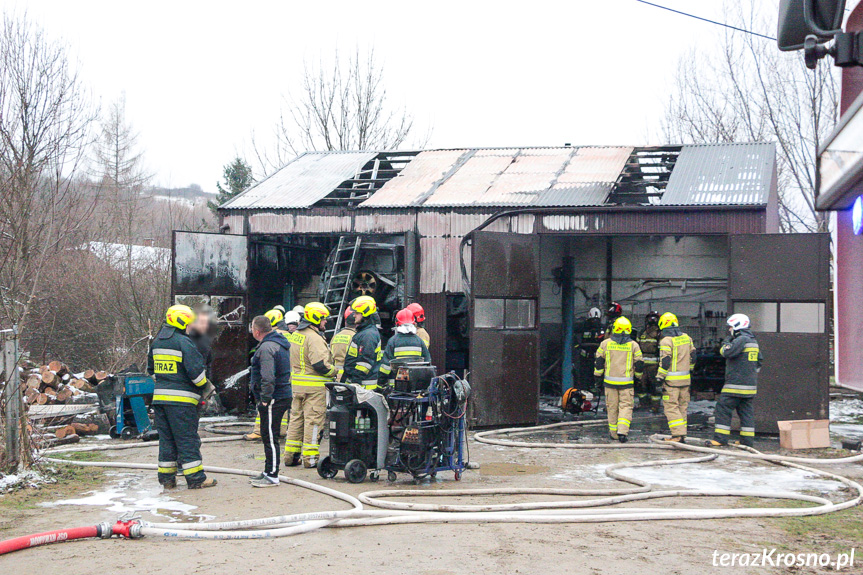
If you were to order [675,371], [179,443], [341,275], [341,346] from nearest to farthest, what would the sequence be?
[179,443] → [341,346] → [675,371] → [341,275]

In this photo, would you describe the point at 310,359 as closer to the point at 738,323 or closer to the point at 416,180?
the point at 738,323

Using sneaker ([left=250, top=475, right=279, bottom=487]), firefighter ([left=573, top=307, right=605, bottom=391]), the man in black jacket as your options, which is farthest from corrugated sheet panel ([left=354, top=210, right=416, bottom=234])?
sneaker ([left=250, top=475, right=279, bottom=487])

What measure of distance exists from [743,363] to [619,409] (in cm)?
186

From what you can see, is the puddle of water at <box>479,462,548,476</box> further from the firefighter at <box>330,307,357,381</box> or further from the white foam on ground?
the firefighter at <box>330,307,357,381</box>

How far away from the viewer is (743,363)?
1089cm

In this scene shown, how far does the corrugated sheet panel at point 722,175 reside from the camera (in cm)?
1330

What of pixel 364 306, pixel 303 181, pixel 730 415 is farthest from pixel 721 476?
pixel 303 181

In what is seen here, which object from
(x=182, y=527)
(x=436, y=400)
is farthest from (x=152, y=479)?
(x=436, y=400)

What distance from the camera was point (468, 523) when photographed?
21.0 ft

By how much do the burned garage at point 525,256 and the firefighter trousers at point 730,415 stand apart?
142cm

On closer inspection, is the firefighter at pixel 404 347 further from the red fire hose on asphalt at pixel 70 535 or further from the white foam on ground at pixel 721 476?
the red fire hose on asphalt at pixel 70 535

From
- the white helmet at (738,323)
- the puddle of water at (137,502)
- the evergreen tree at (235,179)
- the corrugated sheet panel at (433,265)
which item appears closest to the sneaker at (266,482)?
the puddle of water at (137,502)

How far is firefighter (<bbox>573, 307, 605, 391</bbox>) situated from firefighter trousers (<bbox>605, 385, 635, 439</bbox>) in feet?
14.8

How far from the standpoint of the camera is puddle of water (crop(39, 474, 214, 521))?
686 cm
